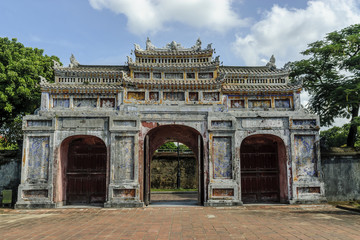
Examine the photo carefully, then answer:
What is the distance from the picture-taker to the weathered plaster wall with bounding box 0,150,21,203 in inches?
553

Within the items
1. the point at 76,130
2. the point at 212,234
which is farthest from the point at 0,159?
the point at 212,234

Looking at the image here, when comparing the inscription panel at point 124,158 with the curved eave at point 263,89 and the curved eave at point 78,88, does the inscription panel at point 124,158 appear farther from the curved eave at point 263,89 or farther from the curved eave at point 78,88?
the curved eave at point 263,89

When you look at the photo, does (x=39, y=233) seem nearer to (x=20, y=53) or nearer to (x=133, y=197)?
(x=133, y=197)

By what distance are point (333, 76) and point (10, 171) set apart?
59.8ft

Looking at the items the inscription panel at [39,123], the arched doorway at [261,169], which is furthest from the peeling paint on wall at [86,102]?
the arched doorway at [261,169]

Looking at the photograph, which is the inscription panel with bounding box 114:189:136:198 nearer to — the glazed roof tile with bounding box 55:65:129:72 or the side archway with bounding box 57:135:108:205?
the side archway with bounding box 57:135:108:205

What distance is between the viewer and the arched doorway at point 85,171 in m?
14.7

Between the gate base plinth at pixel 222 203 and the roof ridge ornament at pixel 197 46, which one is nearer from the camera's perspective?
the gate base plinth at pixel 222 203

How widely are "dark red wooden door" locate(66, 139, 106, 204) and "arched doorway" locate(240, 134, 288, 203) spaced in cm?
731

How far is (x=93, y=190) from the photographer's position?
1489 cm

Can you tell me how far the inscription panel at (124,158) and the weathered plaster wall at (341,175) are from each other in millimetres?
9367

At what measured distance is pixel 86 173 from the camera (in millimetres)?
14852

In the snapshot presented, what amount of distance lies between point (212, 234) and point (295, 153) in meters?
8.01

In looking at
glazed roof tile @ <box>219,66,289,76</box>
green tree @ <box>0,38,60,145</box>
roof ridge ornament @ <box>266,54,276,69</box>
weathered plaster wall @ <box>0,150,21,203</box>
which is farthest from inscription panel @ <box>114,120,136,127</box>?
roof ridge ornament @ <box>266,54,276,69</box>
